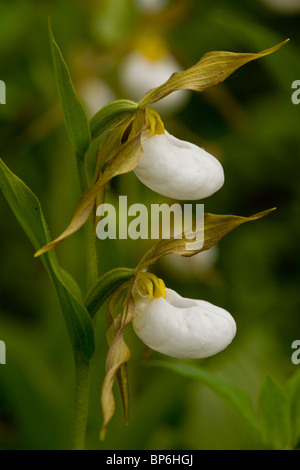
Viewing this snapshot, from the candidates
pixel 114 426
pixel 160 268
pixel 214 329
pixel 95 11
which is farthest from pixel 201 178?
pixel 95 11

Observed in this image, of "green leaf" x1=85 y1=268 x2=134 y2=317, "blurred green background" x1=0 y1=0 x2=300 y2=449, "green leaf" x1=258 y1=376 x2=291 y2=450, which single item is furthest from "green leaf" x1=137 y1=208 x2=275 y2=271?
"blurred green background" x1=0 y1=0 x2=300 y2=449

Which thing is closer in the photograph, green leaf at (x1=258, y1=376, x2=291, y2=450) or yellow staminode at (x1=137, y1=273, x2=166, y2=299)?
yellow staminode at (x1=137, y1=273, x2=166, y2=299)

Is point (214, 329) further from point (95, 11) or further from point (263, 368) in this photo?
point (95, 11)

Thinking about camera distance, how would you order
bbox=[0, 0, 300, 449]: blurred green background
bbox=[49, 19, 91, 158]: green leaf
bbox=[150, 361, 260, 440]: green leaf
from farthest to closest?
bbox=[0, 0, 300, 449]: blurred green background < bbox=[150, 361, 260, 440]: green leaf < bbox=[49, 19, 91, 158]: green leaf

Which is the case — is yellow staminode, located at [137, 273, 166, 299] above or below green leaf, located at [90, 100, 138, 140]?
below

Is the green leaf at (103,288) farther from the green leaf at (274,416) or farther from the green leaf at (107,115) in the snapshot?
the green leaf at (274,416)

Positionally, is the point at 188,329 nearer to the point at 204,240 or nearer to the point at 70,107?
the point at 204,240

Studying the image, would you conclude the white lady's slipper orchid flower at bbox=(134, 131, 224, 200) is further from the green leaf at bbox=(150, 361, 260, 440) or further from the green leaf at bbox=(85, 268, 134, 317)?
the green leaf at bbox=(150, 361, 260, 440)
